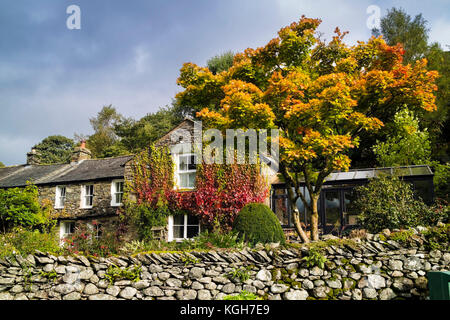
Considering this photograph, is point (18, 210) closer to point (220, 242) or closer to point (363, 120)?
point (220, 242)

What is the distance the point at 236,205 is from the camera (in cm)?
1525

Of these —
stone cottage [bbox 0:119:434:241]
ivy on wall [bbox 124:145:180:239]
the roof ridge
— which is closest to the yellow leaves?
stone cottage [bbox 0:119:434:241]

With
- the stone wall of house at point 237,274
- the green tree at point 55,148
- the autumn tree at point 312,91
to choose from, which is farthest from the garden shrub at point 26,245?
the green tree at point 55,148

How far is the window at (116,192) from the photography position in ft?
63.5

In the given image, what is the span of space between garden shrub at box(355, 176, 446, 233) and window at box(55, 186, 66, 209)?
1697cm

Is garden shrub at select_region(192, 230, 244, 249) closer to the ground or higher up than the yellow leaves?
closer to the ground

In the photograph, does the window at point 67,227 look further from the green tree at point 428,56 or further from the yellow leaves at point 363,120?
the green tree at point 428,56

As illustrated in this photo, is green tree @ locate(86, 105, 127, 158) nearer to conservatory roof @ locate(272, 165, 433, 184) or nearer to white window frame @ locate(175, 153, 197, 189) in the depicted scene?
white window frame @ locate(175, 153, 197, 189)

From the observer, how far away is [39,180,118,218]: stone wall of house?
19.4m

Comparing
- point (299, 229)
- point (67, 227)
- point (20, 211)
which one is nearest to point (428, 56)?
point (299, 229)
